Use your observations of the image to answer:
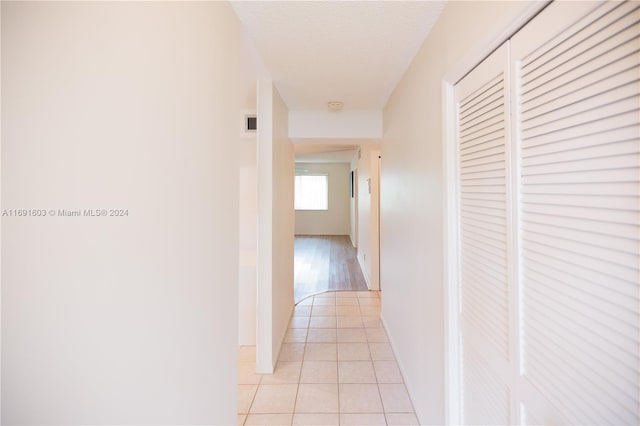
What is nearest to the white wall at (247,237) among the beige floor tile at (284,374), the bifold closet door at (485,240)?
the beige floor tile at (284,374)

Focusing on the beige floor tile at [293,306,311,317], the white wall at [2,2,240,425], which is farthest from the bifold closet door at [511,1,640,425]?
the beige floor tile at [293,306,311,317]

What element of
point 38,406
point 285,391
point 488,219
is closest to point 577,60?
point 488,219

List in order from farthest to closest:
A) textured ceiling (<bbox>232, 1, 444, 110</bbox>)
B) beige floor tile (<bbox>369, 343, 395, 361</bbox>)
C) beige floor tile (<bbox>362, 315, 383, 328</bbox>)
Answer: beige floor tile (<bbox>362, 315, 383, 328</bbox>) → beige floor tile (<bbox>369, 343, 395, 361</bbox>) → textured ceiling (<bbox>232, 1, 444, 110</bbox>)

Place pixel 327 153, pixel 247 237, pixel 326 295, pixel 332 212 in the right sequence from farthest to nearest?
pixel 332 212, pixel 327 153, pixel 326 295, pixel 247 237

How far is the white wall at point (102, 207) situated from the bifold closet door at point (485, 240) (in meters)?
1.05

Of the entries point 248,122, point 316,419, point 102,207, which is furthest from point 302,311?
point 102,207

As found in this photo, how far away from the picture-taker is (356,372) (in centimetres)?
225

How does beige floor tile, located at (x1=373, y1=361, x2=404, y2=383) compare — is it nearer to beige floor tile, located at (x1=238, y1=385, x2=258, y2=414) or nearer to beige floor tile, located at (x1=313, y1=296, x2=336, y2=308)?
beige floor tile, located at (x1=238, y1=385, x2=258, y2=414)

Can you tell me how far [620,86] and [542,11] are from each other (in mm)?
345

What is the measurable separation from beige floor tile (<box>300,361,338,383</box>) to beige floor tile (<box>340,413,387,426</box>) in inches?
14.5

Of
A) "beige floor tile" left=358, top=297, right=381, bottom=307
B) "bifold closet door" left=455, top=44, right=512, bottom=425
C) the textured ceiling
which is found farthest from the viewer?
"beige floor tile" left=358, top=297, right=381, bottom=307

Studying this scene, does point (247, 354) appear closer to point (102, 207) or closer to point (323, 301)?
point (323, 301)

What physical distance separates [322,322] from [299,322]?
267mm

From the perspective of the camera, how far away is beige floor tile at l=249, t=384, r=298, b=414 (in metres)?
1.85
